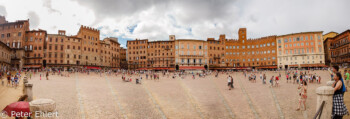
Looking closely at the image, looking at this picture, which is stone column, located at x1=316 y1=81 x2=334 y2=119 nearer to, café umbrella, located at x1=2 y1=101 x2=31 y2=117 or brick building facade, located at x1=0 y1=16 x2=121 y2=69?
café umbrella, located at x1=2 y1=101 x2=31 y2=117

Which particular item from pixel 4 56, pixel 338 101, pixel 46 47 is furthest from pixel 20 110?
pixel 46 47

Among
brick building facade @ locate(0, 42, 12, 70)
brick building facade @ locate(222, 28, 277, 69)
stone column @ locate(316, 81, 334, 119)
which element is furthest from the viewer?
brick building facade @ locate(222, 28, 277, 69)

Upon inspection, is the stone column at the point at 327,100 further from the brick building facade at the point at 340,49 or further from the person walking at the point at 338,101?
the brick building facade at the point at 340,49

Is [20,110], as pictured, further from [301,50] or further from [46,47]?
[301,50]

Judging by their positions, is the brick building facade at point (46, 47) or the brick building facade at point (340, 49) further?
the brick building facade at point (46, 47)

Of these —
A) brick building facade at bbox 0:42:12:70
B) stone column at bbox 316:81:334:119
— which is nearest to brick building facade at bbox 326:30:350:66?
stone column at bbox 316:81:334:119

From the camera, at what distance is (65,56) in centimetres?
5922

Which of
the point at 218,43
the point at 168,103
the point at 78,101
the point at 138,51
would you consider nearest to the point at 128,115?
the point at 168,103

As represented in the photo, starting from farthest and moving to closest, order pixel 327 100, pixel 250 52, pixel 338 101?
1. pixel 250 52
2. pixel 338 101
3. pixel 327 100

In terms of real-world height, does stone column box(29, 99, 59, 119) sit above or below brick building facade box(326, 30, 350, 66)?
below

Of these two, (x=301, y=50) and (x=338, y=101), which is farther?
(x=301, y=50)

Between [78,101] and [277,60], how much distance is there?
6934 centimetres

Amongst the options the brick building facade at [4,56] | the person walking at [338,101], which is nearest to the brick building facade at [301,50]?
the person walking at [338,101]

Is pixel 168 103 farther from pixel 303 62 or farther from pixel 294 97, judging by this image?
pixel 303 62
